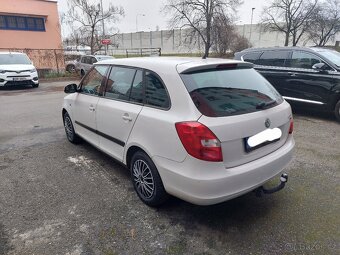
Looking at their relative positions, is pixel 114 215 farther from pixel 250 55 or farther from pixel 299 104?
pixel 250 55

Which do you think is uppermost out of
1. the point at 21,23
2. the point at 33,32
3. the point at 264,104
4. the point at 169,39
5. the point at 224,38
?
the point at 21,23

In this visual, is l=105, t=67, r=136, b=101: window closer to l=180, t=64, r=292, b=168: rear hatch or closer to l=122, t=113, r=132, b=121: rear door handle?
l=122, t=113, r=132, b=121: rear door handle

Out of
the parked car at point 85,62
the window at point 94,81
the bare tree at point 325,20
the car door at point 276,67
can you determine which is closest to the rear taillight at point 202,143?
the window at point 94,81

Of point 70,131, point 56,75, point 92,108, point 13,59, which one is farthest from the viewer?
point 56,75

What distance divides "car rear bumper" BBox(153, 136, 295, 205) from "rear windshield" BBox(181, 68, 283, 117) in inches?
18.8

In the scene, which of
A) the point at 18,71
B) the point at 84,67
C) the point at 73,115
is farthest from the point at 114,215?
the point at 84,67

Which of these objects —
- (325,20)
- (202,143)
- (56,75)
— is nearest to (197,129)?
(202,143)

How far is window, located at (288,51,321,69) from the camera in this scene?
6.41 meters

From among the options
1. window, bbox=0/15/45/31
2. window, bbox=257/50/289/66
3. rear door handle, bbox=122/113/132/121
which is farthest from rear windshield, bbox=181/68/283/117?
window, bbox=0/15/45/31

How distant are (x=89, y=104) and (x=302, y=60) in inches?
210

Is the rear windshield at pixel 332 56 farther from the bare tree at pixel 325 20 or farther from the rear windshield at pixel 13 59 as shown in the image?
the bare tree at pixel 325 20

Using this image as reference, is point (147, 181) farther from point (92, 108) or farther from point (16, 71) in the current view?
point (16, 71)

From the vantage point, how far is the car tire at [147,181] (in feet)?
9.13

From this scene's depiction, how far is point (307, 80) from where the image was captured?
21.3 feet
